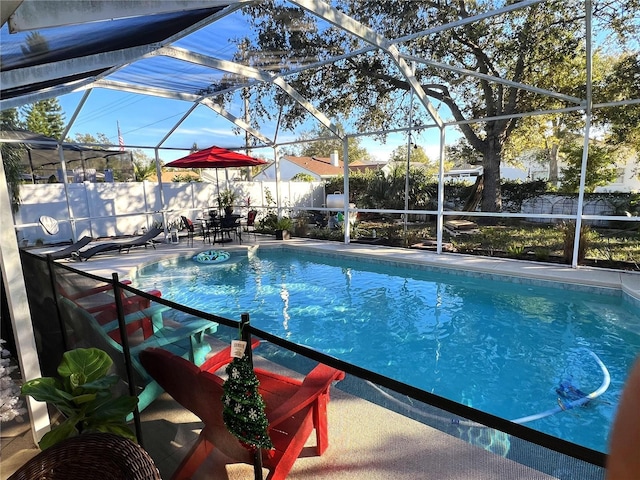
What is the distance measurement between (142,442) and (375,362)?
2841mm

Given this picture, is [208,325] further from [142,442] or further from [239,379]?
[239,379]

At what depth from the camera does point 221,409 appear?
1.90 m

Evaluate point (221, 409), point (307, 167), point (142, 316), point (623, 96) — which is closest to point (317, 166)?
point (307, 167)

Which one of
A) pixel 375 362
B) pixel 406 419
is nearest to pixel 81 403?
pixel 406 419

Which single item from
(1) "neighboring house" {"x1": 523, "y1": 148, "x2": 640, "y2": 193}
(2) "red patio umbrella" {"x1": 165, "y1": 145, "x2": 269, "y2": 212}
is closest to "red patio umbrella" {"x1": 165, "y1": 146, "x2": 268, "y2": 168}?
(2) "red patio umbrella" {"x1": 165, "y1": 145, "x2": 269, "y2": 212}

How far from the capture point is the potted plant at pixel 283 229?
11.7m

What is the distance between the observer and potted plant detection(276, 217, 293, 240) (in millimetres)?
11664

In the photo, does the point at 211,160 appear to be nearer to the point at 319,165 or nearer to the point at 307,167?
the point at 307,167

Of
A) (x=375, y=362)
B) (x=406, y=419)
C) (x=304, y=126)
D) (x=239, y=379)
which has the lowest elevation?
(x=375, y=362)

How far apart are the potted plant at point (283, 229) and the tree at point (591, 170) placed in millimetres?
12123

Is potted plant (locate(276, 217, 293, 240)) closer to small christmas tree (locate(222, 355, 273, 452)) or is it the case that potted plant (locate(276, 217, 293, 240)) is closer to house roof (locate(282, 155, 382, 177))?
small christmas tree (locate(222, 355, 273, 452))

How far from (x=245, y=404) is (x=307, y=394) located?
642mm

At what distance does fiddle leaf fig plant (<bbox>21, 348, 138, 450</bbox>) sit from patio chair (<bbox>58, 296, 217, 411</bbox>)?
0.26 m

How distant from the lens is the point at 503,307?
6168mm
